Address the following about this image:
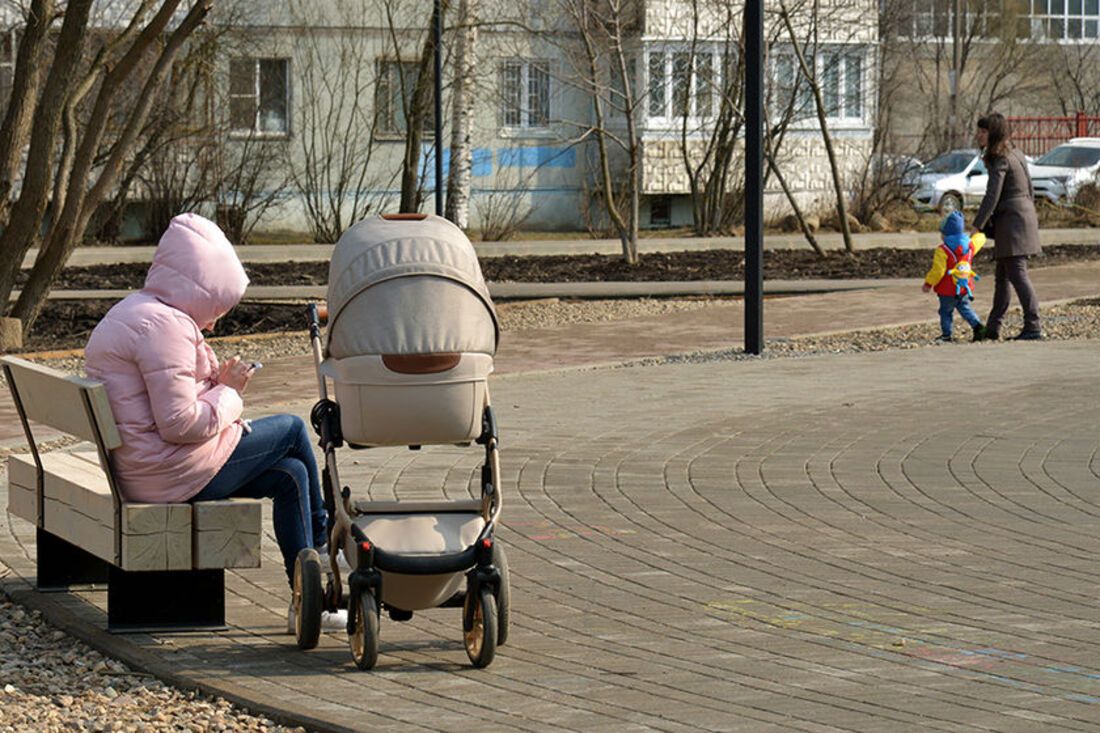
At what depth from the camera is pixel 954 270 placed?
1606 cm

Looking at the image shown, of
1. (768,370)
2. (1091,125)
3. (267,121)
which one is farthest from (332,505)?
(1091,125)

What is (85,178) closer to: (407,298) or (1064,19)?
(407,298)

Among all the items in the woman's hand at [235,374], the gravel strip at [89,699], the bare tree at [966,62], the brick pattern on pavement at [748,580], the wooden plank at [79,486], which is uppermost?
the bare tree at [966,62]

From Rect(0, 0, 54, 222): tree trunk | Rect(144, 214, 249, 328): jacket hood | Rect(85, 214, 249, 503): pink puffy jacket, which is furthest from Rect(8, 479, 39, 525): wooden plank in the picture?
Rect(0, 0, 54, 222): tree trunk

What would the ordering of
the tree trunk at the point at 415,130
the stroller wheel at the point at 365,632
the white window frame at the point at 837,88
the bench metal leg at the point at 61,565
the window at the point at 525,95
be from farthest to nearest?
the window at the point at 525,95 → the white window frame at the point at 837,88 → the tree trunk at the point at 415,130 → the bench metal leg at the point at 61,565 → the stroller wheel at the point at 365,632

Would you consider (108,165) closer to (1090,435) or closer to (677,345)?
(677,345)

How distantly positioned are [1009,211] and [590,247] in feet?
47.5

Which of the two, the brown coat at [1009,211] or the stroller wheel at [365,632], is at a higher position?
the brown coat at [1009,211]

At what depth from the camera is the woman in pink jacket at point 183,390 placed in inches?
251

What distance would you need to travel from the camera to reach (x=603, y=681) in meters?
6.02

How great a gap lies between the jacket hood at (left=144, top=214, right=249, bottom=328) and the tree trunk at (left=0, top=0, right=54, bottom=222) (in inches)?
399

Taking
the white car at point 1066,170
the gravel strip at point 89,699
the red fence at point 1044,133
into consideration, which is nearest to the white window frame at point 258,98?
the white car at point 1066,170

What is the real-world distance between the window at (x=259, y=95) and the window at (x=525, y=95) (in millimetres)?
4172

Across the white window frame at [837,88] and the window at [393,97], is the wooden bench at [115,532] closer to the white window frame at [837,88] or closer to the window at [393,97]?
the white window frame at [837,88]
